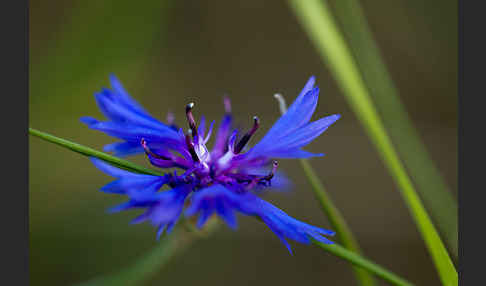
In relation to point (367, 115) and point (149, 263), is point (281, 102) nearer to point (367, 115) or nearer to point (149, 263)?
point (367, 115)

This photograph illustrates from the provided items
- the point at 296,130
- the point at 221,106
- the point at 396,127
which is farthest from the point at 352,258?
the point at 221,106

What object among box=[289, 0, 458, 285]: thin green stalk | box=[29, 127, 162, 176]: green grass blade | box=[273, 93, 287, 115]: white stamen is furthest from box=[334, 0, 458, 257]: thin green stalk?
box=[29, 127, 162, 176]: green grass blade

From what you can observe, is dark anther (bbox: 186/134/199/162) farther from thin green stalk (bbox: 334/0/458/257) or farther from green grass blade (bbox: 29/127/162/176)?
thin green stalk (bbox: 334/0/458/257)

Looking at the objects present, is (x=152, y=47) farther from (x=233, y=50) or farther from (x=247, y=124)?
(x=247, y=124)

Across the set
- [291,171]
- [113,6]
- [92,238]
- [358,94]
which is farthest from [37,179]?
[358,94]

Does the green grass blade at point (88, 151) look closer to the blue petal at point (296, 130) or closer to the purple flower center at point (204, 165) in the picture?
the purple flower center at point (204, 165)

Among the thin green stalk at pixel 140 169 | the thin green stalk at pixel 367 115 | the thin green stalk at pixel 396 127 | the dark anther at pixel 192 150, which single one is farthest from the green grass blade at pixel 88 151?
the thin green stalk at pixel 396 127
